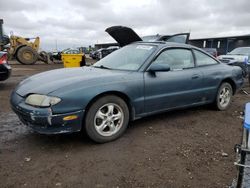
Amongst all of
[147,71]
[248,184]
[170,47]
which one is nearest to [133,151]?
[147,71]

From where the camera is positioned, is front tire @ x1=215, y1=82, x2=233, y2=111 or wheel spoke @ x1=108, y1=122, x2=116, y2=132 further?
front tire @ x1=215, y1=82, x2=233, y2=111

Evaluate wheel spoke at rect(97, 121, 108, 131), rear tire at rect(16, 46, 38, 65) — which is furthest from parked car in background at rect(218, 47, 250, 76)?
rear tire at rect(16, 46, 38, 65)

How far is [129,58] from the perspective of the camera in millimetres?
4000

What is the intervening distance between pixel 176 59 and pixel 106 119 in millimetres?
1787

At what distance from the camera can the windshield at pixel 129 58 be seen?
379 centimetres

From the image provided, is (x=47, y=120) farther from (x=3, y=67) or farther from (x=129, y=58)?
(x=3, y=67)

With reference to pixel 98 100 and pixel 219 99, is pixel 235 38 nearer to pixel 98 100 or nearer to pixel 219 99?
pixel 219 99

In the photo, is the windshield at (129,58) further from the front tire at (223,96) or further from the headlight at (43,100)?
the front tire at (223,96)

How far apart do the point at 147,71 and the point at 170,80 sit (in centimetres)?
48

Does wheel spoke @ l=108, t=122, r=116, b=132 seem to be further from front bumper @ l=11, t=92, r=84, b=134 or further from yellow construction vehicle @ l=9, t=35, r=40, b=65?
yellow construction vehicle @ l=9, t=35, r=40, b=65

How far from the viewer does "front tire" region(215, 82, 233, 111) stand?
4.82m

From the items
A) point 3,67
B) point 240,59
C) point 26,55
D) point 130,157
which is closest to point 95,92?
point 130,157

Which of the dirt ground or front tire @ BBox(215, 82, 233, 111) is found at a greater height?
front tire @ BBox(215, 82, 233, 111)

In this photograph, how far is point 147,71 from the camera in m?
3.65
